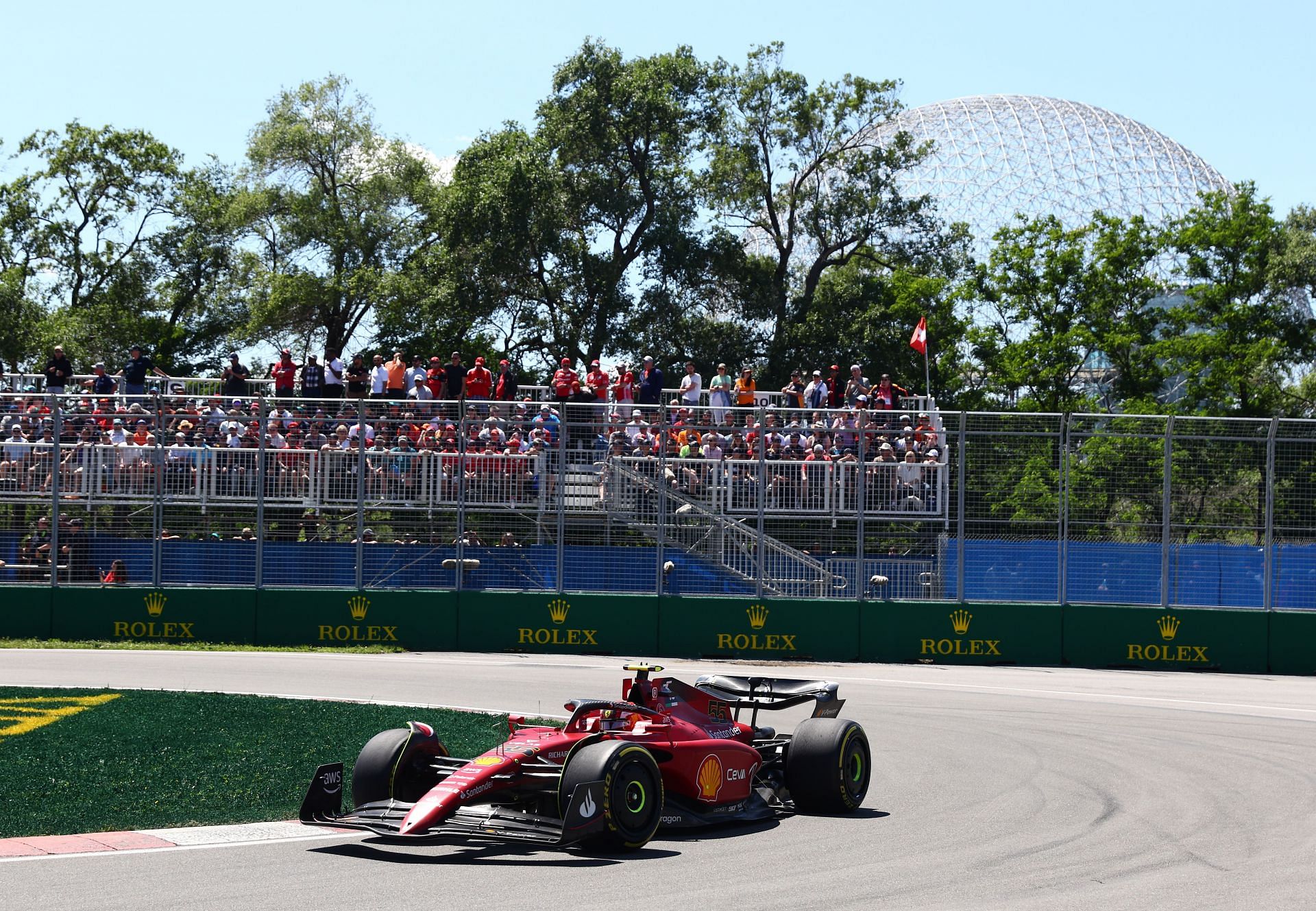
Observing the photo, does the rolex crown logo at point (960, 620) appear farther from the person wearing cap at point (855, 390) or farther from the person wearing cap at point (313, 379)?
the person wearing cap at point (313, 379)

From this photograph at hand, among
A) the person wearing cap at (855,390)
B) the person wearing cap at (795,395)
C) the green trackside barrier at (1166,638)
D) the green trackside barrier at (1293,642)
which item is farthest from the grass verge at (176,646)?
the green trackside barrier at (1293,642)

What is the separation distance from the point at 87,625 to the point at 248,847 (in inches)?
657

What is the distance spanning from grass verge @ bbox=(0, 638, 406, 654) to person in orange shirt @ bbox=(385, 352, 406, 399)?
6.19 meters

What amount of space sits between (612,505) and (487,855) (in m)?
15.3

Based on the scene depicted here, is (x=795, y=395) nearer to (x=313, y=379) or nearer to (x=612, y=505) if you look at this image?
(x=612, y=505)

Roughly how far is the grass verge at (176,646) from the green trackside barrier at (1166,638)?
449 inches

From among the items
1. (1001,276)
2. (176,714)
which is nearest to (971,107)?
(1001,276)

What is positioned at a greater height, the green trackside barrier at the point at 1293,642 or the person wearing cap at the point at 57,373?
the person wearing cap at the point at 57,373

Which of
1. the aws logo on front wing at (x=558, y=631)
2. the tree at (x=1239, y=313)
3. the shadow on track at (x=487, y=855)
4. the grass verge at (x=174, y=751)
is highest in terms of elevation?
the tree at (x=1239, y=313)

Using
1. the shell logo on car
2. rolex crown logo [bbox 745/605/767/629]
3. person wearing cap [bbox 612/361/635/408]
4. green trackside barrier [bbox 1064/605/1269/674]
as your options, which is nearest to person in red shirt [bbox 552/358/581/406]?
person wearing cap [bbox 612/361/635/408]

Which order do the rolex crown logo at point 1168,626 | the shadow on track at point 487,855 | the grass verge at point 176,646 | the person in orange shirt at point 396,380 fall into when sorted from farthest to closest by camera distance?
the person in orange shirt at point 396,380 < the rolex crown logo at point 1168,626 < the grass verge at point 176,646 < the shadow on track at point 487,855

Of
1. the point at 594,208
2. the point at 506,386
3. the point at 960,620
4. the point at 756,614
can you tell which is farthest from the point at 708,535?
the point at 594,208

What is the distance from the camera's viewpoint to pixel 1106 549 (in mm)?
24031

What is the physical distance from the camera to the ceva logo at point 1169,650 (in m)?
23.9
